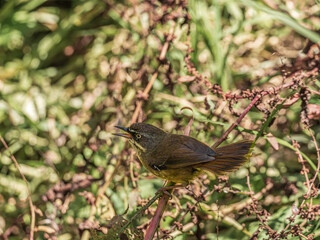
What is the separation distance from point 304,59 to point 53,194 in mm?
2230

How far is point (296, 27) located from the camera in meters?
3.44

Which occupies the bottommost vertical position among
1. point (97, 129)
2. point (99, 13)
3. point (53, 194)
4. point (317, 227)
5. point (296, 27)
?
point (53, 194)

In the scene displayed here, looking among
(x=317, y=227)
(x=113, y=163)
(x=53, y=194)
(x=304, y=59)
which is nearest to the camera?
(x=317, y=227)

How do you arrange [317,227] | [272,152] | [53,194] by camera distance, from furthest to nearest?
[272,152] < [53,194] < [317,227]

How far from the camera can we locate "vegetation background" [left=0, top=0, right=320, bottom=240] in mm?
3092

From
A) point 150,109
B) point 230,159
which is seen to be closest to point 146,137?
point 230,159

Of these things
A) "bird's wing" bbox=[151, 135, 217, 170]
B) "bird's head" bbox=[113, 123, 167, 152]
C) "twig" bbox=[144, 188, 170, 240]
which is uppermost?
"bird's head" bbox=[113, 123, 167, 152]

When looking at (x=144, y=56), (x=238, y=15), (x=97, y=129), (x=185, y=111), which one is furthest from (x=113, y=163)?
(x=238, y=15)

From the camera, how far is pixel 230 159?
8.89 ft

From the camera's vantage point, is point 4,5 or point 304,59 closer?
point 304,59

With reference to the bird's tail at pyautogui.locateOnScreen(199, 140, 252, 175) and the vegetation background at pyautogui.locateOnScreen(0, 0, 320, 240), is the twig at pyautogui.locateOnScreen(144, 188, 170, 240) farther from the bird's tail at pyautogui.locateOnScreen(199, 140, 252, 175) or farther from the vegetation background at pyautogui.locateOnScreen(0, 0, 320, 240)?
the bird's tail at pyautogui.locateOnScreen(199, 140, 252, 175)

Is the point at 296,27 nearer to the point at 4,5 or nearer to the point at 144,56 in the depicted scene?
the point at 144,56

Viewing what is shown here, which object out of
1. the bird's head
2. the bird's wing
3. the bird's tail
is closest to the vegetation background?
the bird's tail

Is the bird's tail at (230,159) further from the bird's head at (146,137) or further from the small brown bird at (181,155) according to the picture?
the bird's head at (146,137)
